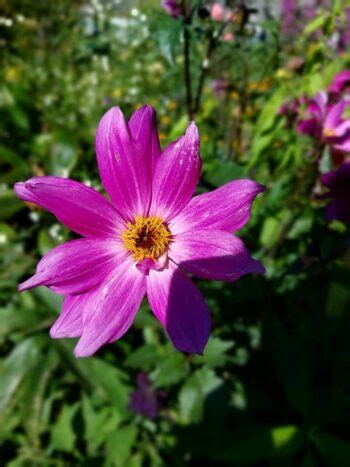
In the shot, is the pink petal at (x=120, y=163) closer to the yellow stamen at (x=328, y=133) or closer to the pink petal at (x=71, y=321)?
the pink petal at (x=71, y=321)

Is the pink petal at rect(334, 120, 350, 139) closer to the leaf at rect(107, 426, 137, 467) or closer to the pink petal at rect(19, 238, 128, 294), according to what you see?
the pink petal at rect(19, 238, 128, 294)

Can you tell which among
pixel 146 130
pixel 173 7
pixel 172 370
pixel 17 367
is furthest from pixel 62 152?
pixel 146 130

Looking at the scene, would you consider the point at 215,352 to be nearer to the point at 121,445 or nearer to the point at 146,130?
the point at 121,445

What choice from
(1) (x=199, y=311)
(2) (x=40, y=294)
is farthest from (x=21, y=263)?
(1) (x=199, y=311)

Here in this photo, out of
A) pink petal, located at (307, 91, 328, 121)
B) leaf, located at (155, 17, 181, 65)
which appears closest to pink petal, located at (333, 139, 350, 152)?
pink petal, located at (307, 91, 328, 121)

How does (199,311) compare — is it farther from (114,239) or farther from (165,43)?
(165,43)
